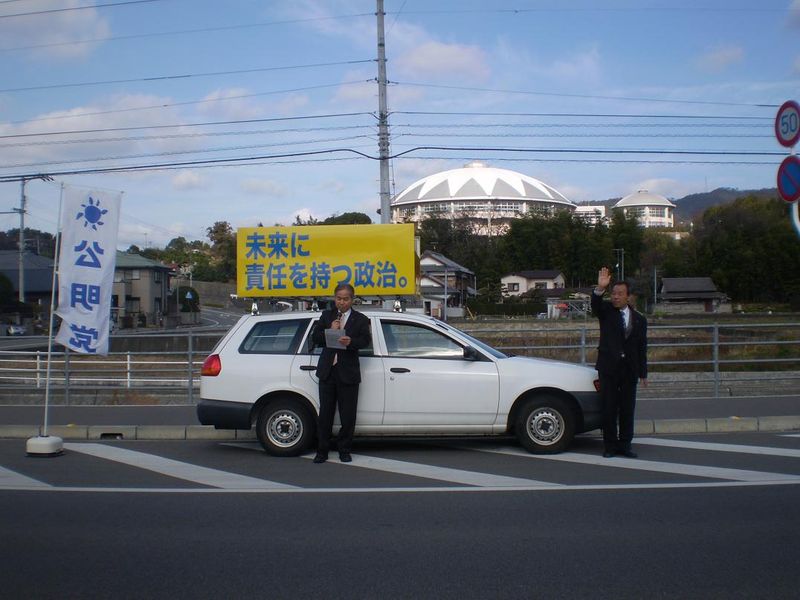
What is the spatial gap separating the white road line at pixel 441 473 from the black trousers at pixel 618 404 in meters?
1.49

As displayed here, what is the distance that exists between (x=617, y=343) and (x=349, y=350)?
9.63ft

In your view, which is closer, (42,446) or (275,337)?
(42,446)

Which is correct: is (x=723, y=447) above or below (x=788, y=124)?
below

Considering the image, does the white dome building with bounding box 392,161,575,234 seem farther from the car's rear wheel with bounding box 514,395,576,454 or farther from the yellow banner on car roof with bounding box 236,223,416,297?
the car's rear wheel with bounding box 514,395,576,454

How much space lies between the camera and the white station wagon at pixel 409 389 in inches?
344

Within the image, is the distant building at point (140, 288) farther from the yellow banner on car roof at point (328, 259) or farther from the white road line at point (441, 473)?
the white road line at point (441, 473)

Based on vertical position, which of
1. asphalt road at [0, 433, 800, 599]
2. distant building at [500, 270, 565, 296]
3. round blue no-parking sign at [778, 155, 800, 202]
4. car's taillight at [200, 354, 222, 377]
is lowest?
asphalt road at [0, 433, 800, 599]

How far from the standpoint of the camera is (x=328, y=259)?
1273cm

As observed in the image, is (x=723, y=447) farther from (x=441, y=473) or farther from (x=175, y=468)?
(x=175, y=468)

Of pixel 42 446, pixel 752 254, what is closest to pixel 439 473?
pixel 42 446

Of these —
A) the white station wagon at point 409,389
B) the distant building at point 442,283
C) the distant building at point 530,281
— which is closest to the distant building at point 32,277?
the distant building at point 442,283

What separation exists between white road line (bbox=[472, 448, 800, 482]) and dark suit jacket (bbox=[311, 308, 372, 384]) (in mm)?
2002

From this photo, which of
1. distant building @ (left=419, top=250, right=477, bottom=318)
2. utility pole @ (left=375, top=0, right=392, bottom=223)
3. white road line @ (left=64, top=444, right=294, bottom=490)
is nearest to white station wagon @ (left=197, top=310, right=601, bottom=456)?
white road line @ (left=64, top=444, right=294, bottom=490)

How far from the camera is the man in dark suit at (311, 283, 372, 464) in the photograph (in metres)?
8.43
